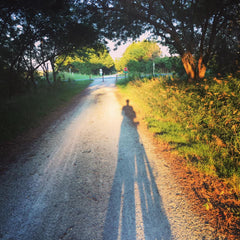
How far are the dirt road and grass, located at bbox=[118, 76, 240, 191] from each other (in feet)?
2.92

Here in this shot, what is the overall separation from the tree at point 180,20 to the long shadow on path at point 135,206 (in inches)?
239

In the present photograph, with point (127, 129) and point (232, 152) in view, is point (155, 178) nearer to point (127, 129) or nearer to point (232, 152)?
point (232, 152)

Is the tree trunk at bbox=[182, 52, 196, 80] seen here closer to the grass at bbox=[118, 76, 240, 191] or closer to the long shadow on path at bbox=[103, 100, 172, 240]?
the grass at bbox=[118, 76, 240, 191]

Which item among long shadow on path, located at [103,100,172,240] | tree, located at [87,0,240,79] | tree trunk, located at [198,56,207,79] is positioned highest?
tree, located at [87,0,240,79]

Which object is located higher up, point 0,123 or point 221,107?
point 221,107

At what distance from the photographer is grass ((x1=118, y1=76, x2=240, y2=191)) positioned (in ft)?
10.2

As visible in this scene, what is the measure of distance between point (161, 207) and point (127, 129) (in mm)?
3662

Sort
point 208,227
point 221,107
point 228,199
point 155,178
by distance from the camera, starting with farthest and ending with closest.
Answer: point 221,107 → point 155,178 → point 228,199 → point 208,227

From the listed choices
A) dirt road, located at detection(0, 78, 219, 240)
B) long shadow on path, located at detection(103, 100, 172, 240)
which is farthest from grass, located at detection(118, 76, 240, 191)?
long shadow on path, located at detection(103, 100, 172, 240)

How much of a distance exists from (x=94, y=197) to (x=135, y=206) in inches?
29.7

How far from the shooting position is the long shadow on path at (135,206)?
2010 mm

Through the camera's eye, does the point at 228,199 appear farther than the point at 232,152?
No

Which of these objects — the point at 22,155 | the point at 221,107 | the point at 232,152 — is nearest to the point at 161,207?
the point at 232,152

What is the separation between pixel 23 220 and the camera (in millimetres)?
2238
